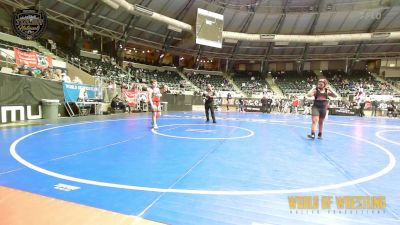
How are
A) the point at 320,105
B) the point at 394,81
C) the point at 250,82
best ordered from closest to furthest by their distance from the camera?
1. the point at 320,105
2. the point at 394,81
3. the point at 250,82

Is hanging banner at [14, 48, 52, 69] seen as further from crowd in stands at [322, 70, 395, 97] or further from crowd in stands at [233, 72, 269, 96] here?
crowd in stands at [322, 70, 395, 97]

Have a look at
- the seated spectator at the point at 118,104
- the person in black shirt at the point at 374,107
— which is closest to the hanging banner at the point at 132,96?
the seated spectator at the point at 118,104

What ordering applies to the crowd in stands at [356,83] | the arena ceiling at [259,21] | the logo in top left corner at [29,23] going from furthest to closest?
the crowd in stands at [356,83]
the arena ceiling at [259,21]
the logo in top left corner at [29,23]

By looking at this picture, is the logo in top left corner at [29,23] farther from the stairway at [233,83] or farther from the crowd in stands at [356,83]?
the crowd in stands at [356,83]

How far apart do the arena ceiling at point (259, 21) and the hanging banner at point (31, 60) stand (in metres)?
10.7

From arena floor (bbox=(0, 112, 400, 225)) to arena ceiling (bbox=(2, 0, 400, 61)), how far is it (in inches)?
951

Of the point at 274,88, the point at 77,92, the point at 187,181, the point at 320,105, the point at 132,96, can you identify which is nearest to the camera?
the point at 187,181

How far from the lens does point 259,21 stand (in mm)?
35906

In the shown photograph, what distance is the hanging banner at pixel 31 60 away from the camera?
48.2 feet

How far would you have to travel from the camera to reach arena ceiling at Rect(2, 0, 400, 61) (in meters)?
28.1

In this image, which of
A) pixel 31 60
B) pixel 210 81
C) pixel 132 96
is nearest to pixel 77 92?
pixel 31 60

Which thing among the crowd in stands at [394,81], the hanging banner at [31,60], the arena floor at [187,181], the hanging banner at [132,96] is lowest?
the arena floor at [187,181]

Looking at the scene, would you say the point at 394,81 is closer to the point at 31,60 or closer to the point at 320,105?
the point at 320,105

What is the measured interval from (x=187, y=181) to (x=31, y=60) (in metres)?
15.5
